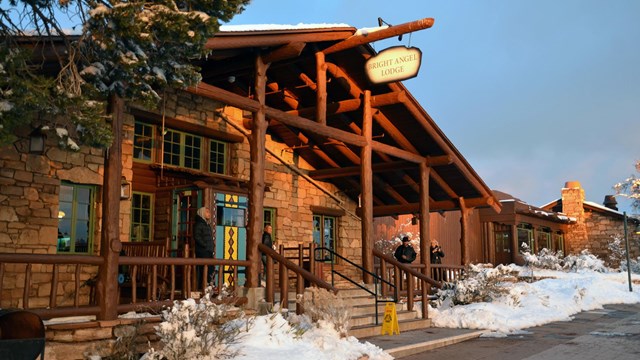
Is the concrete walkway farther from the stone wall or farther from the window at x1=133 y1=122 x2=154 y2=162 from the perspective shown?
the stone wall

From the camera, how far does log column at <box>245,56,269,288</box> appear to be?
32.9ft

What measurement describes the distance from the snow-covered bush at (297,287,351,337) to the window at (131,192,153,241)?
4.51 meters

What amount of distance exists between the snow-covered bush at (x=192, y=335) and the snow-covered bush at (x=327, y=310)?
175cm

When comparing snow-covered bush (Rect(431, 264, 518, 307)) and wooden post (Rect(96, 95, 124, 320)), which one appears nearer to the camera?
wooden post (Rect(96, 95, 124, 320))

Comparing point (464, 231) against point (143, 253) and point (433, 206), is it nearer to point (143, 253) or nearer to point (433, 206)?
point (433, 206)

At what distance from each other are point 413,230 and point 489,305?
11.6 meters

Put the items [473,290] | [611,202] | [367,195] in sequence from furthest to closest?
[611,202]
[473,290]
[367,195]

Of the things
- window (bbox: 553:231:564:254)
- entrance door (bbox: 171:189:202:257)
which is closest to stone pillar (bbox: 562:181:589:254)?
window (bbox: 553:231:564:254)

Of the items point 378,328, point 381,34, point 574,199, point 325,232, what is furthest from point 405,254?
point 574,199

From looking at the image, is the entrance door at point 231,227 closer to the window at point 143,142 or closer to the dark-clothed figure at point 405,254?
the window at point 143,142

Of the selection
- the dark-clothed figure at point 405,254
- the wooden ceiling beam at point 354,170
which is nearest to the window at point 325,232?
the wooden ceiling beam at point 354,170

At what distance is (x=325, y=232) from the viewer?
57.2ft

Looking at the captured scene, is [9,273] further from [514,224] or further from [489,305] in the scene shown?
[514,224]

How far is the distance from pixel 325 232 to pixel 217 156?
467 cm
